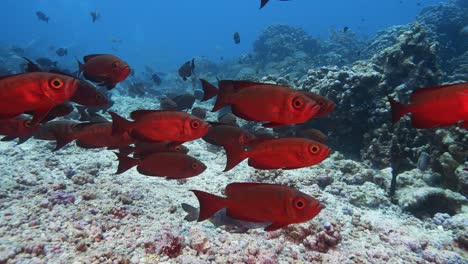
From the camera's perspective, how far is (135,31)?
491 feet

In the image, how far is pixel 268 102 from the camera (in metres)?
2.94

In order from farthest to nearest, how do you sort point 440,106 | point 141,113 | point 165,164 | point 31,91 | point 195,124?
point 165,164, point 141,113, point 195,124, point 440,106, point 31,91

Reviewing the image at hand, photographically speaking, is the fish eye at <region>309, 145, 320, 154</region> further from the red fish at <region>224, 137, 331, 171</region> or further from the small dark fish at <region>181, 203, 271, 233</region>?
the small dark fish at <region>181, 203, 271, 233</region>

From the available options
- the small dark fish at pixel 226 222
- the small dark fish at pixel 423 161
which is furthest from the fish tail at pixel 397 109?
the small dark fish at pixel 423 161

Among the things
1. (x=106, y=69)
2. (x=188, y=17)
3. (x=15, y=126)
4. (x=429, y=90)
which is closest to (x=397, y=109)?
(x=429, y=90)

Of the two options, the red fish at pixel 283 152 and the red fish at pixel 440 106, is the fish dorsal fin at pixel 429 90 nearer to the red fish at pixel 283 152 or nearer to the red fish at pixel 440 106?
the red fish at pixel 440 106

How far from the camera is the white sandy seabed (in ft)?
12.0

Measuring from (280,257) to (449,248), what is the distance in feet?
8.95

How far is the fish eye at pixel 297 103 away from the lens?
2.85 meters

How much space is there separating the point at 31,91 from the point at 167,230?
2.30 metres

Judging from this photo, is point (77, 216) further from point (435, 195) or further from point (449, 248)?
point (435, 195)

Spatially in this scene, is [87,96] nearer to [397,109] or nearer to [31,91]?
[31,91]

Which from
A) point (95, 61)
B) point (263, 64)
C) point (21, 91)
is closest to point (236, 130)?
point (95, 61)

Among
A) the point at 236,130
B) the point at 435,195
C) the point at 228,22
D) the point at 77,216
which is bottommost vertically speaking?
the point at 77,216
